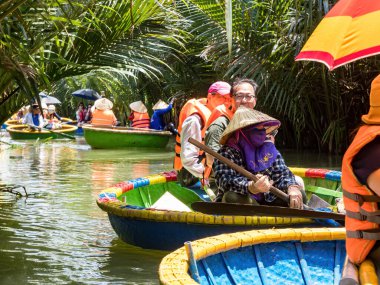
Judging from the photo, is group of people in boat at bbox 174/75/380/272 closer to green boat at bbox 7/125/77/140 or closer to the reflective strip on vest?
the reflective strip on vest

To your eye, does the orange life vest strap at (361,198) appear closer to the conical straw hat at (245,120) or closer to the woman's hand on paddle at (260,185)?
the woman's hand on paddle at (260,185)

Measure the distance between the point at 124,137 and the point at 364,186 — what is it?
698 inches

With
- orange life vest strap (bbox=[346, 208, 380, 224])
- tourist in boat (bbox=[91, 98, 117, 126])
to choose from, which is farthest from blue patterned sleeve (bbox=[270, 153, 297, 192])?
tourist in boat (bbox=[91, 98, 117, 126])

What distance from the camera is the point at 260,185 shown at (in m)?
5.68

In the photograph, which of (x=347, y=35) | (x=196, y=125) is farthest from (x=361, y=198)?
(x=196, y=125)

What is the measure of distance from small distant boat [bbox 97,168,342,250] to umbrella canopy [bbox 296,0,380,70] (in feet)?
7.45

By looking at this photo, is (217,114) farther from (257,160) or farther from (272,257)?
(272,257)

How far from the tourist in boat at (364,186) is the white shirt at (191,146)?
4.38 metres

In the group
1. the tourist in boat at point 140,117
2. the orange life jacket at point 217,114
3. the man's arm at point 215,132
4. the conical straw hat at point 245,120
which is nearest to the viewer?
the conical straw hat at point 245,120

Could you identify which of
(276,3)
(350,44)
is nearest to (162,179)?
(350,44)

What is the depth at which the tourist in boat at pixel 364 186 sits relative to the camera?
283cm

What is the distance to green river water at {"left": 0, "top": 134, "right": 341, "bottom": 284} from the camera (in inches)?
251

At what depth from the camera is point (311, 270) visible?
15.1 ft

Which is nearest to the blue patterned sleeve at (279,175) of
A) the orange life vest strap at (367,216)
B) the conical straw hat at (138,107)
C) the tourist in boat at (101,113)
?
the orange life vest strap at (367,216)
